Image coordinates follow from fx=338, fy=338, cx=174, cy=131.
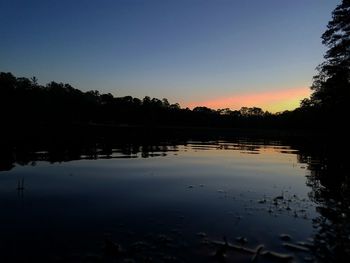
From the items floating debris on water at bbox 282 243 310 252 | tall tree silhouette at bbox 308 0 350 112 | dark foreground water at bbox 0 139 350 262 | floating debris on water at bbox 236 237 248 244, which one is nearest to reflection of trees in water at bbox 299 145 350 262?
dark foreground water at bbox 0 139 350 262

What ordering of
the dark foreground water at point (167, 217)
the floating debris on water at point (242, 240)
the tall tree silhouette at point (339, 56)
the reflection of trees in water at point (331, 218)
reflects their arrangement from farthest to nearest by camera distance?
the tall tree silhouette at point (339, 56) < the floating debris on water at point (242, 240) < the reflection of trees in water at point (331, 218) < the dark foreground water at point (167, 217)

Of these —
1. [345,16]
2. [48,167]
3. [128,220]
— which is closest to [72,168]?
[48,167]

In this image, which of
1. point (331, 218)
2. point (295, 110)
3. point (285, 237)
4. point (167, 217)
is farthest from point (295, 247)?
point (295, 110)

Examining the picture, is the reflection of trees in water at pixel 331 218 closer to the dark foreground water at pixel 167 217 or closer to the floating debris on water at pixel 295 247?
the dark foreground water at pixel 167 217

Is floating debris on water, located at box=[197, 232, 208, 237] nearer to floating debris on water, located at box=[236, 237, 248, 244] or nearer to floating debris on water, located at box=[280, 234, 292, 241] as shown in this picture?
floating debris on water, located at box=[236, 237, 248, 244]

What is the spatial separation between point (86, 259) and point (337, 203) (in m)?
Result: 12.5

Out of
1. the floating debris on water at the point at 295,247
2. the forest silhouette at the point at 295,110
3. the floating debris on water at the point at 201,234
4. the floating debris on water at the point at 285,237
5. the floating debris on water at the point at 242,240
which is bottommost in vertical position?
the floating debris on water at the point at 285,237

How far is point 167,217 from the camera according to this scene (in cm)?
1317

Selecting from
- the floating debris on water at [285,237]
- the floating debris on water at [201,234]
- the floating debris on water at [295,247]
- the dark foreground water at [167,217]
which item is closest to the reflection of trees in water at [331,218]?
the dark foreground water at [167,217]

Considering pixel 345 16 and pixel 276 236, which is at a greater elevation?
pixel 345 16

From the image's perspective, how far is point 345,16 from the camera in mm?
45531

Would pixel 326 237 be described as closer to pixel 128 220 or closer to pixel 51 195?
pixel 128 220

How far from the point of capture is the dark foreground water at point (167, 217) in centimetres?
930

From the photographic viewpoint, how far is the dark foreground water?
930 centimetres
